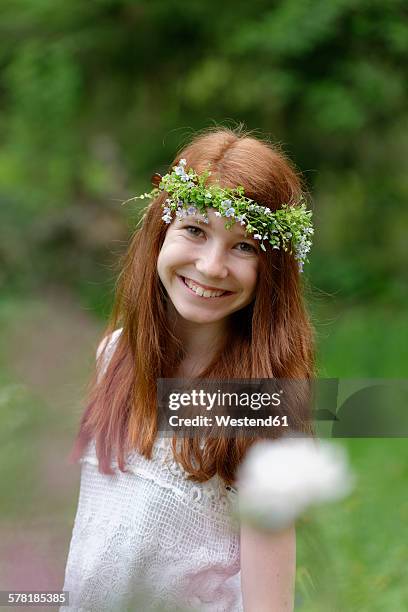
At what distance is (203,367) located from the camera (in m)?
1.25

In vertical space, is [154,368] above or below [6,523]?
above

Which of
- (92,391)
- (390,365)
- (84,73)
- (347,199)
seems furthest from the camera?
(347,199)

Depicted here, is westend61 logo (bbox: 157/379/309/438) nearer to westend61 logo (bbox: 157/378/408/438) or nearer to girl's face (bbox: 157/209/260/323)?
westend61 logo (bbox: 157/378/408/438)

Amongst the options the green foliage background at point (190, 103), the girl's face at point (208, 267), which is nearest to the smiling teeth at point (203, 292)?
the girl's face at point (208, 267)

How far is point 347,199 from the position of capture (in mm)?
7953

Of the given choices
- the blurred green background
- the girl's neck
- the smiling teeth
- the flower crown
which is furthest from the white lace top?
the blurred green background

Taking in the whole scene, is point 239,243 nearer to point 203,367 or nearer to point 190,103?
point 203,367

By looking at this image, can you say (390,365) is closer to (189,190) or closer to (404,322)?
(404,322)

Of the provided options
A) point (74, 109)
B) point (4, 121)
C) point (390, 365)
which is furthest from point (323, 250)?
point (390, 365)

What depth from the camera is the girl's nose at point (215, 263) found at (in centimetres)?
117

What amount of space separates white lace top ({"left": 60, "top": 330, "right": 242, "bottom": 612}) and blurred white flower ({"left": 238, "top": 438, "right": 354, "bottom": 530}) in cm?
38

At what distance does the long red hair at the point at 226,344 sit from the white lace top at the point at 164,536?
3 centimetres

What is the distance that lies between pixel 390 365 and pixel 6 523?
3528 mm

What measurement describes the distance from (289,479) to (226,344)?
1.67 ft
